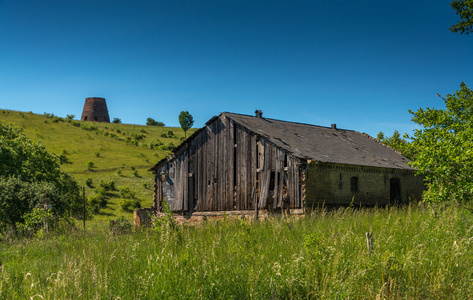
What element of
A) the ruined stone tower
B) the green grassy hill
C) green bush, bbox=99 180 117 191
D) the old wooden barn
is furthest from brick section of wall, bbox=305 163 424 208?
the ruined stone tower

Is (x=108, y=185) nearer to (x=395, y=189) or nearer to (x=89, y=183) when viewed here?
(x=89, y=183)

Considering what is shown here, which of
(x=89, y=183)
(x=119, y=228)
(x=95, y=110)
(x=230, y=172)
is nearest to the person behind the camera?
(x=119, y=228)

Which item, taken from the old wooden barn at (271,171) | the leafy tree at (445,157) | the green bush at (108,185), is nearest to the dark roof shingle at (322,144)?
the old wooden barn at (271,171)

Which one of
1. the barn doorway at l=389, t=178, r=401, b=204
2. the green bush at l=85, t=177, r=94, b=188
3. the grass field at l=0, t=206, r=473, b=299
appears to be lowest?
the grass field at l=0, t=206, r=473, b=299

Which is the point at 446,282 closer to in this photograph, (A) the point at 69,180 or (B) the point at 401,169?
(B) the point at 401,169

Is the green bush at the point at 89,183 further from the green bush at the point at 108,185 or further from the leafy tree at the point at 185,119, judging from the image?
the leafy tree at the point at 185,119

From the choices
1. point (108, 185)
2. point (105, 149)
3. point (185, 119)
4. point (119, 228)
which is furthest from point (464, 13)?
point (185, 119)

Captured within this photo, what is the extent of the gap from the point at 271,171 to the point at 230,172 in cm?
301

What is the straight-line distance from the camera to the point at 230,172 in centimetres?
2567

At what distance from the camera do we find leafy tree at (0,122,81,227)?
24.2 m

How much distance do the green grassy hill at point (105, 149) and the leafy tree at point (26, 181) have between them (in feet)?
30.8

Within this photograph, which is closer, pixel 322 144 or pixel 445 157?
pixel 445 157

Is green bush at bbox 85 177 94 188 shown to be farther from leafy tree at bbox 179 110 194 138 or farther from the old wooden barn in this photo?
leafy tree at bbox 179 110 194 138

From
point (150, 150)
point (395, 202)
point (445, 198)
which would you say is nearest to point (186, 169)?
point (395, 202)
